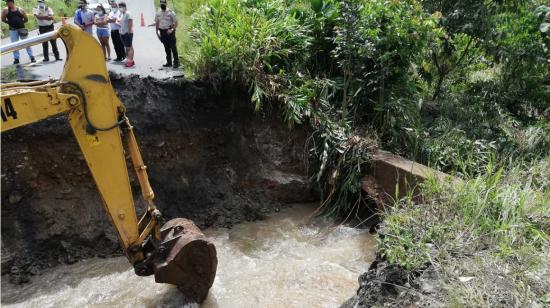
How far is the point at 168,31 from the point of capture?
842 centimetres

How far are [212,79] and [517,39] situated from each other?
4.86m

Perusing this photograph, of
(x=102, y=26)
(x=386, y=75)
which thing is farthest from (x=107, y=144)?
(x=102, y=26)

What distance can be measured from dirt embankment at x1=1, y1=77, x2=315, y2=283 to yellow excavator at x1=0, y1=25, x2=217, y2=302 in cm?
→ 181

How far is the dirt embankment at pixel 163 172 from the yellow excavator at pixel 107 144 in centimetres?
181

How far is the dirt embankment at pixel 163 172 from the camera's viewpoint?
17.6ft

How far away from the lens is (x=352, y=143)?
20.6 ft

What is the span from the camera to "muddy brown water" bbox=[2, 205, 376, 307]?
15.4ft

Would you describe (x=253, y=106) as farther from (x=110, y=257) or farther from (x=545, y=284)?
(x=545, y=284)

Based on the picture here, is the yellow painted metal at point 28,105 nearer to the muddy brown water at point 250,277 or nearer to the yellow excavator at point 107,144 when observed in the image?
the yellow excavator at point 107,144

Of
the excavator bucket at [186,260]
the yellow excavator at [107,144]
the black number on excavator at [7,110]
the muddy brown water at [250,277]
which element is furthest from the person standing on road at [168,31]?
the black number on excavator at [7,110]

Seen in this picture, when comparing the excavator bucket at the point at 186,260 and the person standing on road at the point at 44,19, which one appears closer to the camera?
the excavator bucket at the point at 186,260

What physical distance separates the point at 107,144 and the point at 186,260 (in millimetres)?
1362

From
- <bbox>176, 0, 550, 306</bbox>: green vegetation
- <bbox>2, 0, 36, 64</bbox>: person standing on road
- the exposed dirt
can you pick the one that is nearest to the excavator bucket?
the exposed dirt

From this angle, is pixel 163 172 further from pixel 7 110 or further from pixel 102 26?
pixel 102 26
